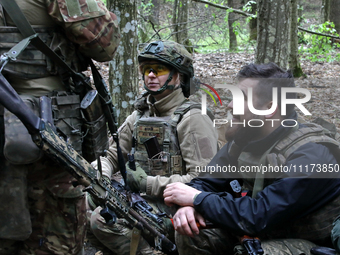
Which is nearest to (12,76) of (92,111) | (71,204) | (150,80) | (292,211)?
(92,111)

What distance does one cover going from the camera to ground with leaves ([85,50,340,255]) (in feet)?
23.7

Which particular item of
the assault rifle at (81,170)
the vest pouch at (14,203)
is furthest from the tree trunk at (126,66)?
the vest pouch at (14,203)

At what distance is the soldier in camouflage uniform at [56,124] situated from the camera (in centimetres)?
242

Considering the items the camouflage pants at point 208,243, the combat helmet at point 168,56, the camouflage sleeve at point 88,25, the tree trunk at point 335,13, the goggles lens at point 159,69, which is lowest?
the camouflage pants at point 208,243

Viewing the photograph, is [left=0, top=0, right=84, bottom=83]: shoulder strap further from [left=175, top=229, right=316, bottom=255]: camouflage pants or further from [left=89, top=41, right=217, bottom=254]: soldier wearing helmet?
[left=175, top=229, right=316, bottom=255]: camouflage pants

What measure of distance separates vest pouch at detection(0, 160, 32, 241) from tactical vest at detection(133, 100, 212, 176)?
125 centimetres

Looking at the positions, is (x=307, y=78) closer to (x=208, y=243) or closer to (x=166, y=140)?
(x=166, y=140)

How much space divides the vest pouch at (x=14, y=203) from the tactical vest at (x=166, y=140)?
1247mm

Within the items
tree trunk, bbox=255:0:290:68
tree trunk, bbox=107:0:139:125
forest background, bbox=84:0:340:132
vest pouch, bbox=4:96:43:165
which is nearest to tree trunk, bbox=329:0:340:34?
forest background, bbox=84:0:340:132

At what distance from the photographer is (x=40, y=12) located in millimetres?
2500

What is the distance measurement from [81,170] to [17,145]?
45cm

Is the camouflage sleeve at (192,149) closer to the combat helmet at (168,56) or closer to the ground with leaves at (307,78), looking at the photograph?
the combat helmet at (168,56)

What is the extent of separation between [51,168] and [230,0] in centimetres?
1523

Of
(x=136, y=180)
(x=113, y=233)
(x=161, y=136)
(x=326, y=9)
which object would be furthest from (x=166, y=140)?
(x=326, y=9)
